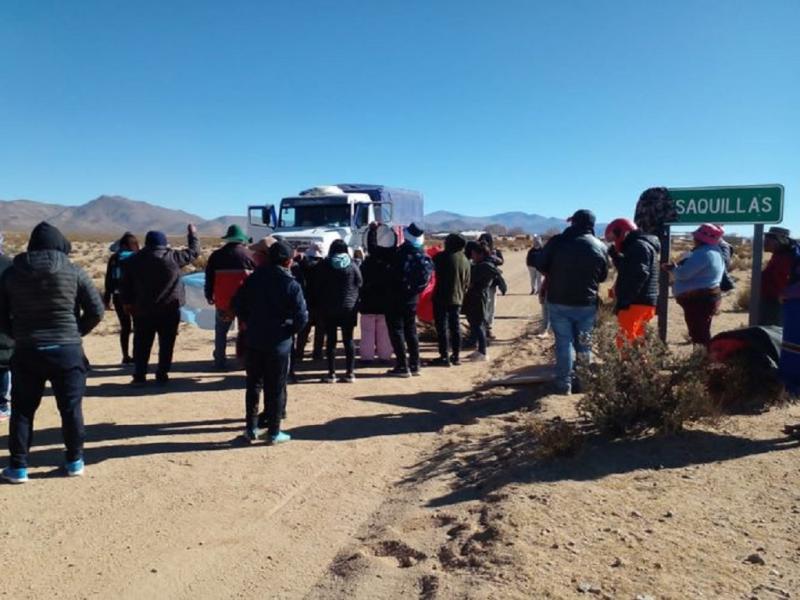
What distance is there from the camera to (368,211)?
62.6 feet

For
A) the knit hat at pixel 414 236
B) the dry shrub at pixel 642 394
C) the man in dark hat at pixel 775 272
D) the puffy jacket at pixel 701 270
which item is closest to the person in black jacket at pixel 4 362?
the knit hat at pixel 414 236

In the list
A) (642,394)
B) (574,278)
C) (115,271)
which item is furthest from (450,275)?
(115,271)

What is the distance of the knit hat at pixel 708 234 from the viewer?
7.43 metres

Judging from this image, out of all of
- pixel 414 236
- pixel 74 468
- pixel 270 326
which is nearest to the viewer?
pixel 74 468

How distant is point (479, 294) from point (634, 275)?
397 centimetres

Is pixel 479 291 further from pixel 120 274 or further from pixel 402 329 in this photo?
pixel 120 274

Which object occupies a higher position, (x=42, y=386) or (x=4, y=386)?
(x=42, y=386)

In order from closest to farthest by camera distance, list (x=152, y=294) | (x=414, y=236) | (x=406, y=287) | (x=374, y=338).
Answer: (x=152, y=294) < (x=406, y=287) < (x=414, y=236) < (x=374, y=338)

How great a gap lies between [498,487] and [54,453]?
4077 millimetres

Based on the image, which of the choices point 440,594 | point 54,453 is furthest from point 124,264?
point 440,594

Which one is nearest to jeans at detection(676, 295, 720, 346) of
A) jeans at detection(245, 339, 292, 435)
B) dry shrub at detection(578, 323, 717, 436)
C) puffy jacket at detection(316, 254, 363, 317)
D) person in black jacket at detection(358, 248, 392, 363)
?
dry shrub at detection(578, 323, 717, 436)

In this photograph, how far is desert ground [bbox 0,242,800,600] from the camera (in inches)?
156

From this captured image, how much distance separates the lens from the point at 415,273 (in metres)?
9.65

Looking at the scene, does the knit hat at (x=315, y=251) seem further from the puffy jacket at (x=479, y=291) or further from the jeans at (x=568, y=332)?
the jeans at (x=568, y=332)
